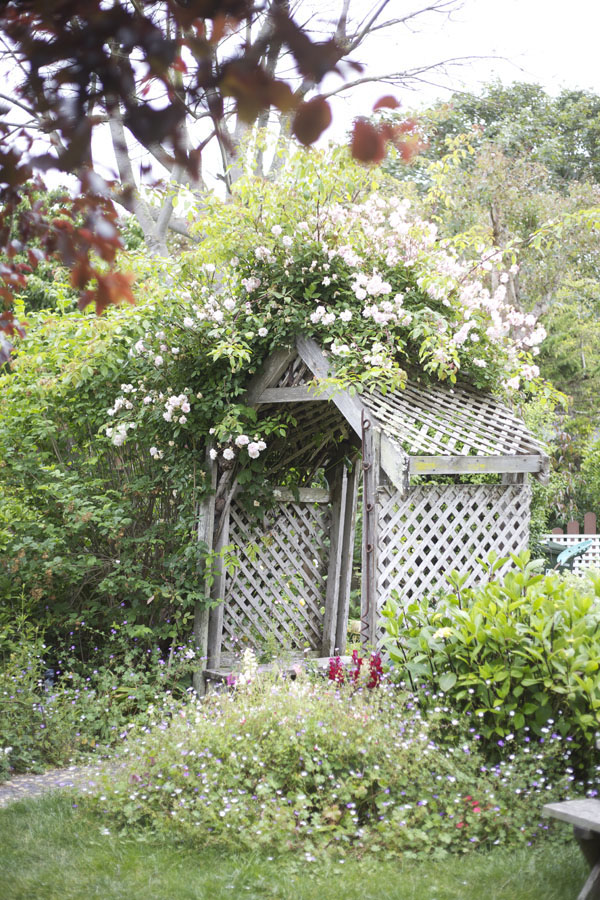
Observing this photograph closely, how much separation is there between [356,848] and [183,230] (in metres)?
9.38

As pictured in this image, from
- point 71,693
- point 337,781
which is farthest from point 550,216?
point 337,781

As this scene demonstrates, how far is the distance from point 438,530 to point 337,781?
5.66 ft

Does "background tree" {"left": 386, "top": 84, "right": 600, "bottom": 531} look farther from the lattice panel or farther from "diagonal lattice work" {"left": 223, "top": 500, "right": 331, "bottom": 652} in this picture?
"diagonal lattice work" {"left": 223, "top": 500, "right": 331, "bottom": 652}

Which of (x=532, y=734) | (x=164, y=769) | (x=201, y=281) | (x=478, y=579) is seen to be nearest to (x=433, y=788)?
(x=532, y=734)

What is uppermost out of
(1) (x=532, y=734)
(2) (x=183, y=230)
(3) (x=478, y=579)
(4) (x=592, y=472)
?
(2) (x=183, y=230)

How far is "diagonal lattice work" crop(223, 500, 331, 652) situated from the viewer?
20.9 feet

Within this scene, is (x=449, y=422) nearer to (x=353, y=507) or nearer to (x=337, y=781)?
(x=353, y=507)

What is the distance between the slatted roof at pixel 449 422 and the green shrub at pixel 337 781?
135 cm

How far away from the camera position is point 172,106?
170 cm

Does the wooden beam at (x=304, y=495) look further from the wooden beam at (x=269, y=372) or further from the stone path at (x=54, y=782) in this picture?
the stone path at (x=54, y=782)

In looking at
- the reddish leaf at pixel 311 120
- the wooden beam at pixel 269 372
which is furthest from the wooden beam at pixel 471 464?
the reddish leaf at pixel 311 120

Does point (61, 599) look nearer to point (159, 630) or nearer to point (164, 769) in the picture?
point (159, 630)

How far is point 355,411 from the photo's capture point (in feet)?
16.3

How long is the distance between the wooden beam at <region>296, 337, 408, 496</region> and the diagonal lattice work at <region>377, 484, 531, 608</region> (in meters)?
0.18
